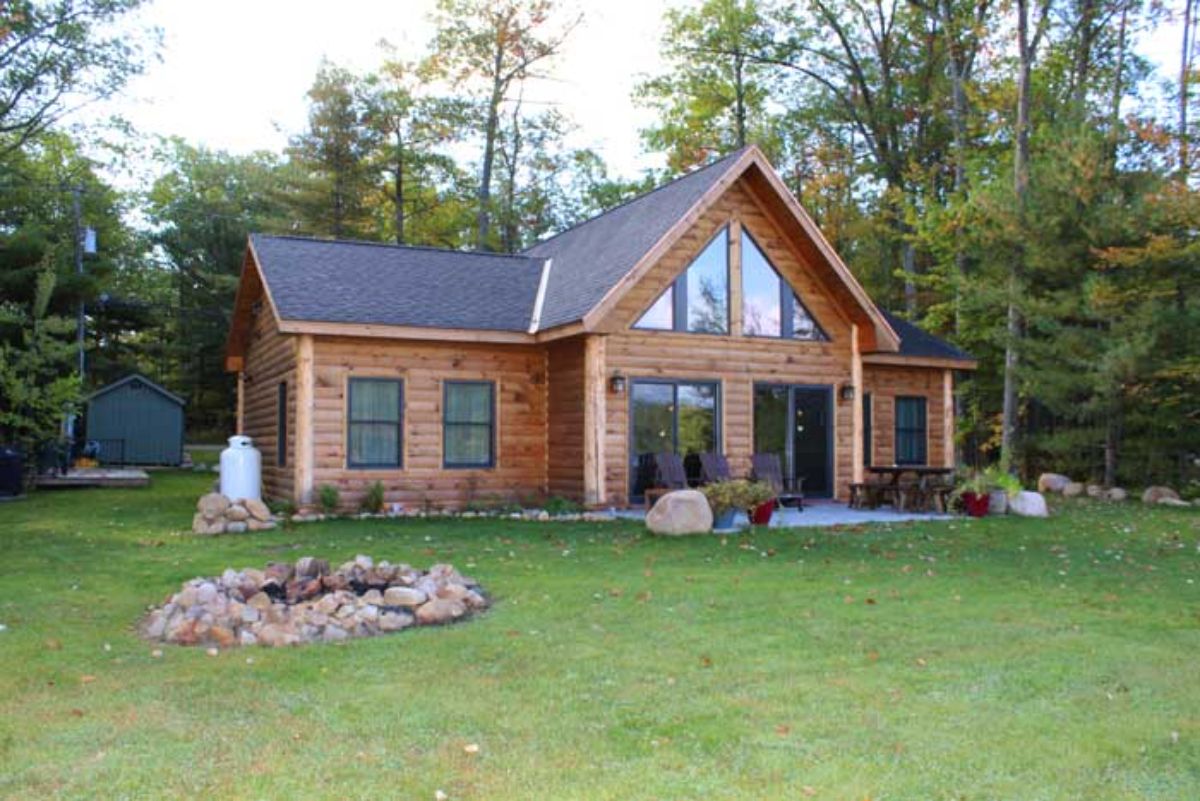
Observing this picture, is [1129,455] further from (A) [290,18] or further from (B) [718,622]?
(A) [290,18]

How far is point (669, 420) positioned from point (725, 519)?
302 centimetres

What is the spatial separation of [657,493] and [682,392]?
80.2 inches

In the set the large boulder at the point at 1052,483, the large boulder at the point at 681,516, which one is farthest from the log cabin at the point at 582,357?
the large boulder at the point at 1052,483

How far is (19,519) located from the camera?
13.7 meters

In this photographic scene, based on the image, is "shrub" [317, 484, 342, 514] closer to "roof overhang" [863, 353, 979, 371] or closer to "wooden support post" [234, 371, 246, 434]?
"wooden support post" [234, 371, 246, 434]

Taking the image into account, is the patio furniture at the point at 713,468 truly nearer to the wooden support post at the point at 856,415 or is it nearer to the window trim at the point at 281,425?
the wooden support post at the point at 856,415

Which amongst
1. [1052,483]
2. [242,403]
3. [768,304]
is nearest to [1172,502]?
[1052,483]

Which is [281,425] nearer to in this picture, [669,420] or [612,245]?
[612,245]

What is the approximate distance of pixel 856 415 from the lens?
16.0m

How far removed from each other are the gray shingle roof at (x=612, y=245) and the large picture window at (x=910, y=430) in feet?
20.2

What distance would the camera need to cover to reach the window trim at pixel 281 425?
15227 mm

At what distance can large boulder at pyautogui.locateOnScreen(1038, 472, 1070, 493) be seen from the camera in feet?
64.3

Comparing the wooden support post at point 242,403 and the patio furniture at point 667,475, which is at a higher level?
the wooden support post at point 242,403

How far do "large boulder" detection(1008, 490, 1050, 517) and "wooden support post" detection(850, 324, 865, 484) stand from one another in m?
2.40
